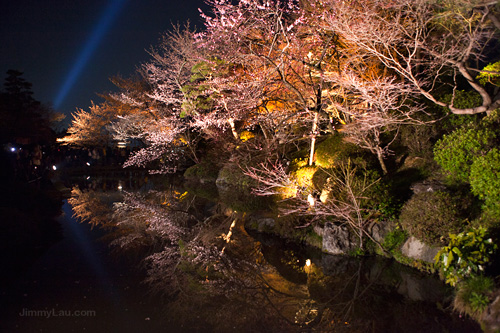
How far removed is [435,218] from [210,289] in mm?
4057

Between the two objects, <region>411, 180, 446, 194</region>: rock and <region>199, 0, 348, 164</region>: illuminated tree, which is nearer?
<region>411, 180, 446, 194</region>: rock

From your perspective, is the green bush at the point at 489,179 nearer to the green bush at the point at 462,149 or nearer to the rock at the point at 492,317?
the green bush at the point at 462,149

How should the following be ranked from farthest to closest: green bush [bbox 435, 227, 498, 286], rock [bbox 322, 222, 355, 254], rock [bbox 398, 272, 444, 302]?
rock [bbox 322, 222, 355, 254]
rock [bbox 398, 272, 444, 302]
green bush [bbox 435, 227, 498, 286]

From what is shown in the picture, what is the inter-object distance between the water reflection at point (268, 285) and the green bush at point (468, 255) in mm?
463

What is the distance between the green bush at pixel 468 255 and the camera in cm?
430

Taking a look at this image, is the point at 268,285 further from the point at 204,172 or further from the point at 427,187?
the point at 204,172

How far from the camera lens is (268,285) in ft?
17.7

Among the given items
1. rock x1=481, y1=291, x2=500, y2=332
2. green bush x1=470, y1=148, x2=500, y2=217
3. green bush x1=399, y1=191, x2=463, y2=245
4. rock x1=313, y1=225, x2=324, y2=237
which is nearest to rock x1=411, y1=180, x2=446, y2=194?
green bush x1=399, y1=191, x2=463, y2=245

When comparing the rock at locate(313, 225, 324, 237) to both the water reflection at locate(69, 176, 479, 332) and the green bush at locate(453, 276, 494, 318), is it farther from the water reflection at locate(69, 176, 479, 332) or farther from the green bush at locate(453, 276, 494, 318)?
the green bush at locate(453, 276, 494, 318)

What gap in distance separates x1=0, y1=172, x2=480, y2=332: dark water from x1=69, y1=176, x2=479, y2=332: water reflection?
0.06 feet

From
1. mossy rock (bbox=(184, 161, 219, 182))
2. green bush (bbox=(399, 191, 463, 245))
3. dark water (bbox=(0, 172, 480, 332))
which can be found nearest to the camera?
dark water (bbox=(0, 172, 480, 332))

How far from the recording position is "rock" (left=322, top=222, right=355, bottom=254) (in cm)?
671

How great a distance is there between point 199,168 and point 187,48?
706cm

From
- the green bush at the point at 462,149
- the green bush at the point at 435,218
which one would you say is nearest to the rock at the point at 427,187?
the green bush at the point at 462,149
